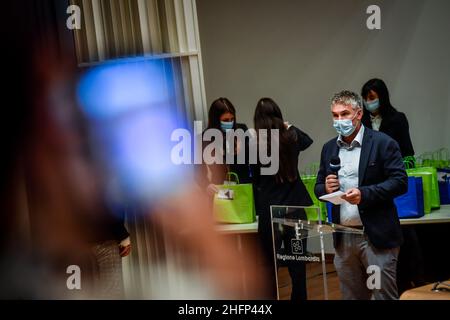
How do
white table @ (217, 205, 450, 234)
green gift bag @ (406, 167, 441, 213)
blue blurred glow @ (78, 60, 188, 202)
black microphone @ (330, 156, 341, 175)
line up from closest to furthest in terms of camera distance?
1. black microphone @ (330, 156, 341, 175)
2. white table @ (217, 205, 450, 234)
3. green gift bag @ (406, 167, 441, 213)
4. blue blurred glow @ (78, 60, 188, 202)

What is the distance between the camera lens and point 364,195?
3.43 meters

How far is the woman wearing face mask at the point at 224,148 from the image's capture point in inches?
165

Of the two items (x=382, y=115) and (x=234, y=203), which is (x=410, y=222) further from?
(x=234, y=203)

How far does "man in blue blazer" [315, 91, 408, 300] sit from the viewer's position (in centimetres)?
346

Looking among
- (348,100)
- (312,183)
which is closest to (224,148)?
(312,183)

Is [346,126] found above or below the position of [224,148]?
above

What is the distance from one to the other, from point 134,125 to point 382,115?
1.66 meters

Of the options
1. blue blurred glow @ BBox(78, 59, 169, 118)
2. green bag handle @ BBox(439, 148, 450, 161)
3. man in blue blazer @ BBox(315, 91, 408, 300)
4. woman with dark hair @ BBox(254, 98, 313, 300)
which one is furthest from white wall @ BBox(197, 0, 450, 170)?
man in blue blazer @ BBox(315, 91, 408, 300)

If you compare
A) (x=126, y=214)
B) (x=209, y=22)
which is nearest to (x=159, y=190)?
(x=126, y=214)

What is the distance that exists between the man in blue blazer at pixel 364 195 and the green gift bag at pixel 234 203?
0.56 meters

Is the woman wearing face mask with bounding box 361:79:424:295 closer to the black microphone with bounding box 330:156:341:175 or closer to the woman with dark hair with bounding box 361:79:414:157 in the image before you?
the woman with dark hair with bounding box 361:79:414:157

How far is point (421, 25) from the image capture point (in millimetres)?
4234

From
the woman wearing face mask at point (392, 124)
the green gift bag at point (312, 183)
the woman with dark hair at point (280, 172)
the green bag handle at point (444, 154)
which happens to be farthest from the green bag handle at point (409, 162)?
the woman with dark hair at point (280, 172)

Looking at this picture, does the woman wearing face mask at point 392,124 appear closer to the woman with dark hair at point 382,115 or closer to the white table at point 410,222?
the woman with dark hair at point 382,115
